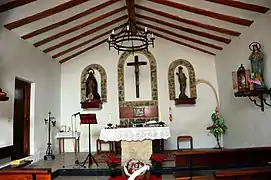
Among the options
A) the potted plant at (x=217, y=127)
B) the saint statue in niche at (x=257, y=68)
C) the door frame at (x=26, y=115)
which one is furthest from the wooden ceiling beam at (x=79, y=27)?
the potted plant at (x=217, y=127)

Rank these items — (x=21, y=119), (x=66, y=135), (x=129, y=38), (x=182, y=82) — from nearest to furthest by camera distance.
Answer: (x=21, y=119)
(x=129, y=38)
(x=66, y=135)
(x=182, y=82)

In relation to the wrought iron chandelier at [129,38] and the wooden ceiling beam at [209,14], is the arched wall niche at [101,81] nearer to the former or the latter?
the wrought iron chandelier at [129,38]

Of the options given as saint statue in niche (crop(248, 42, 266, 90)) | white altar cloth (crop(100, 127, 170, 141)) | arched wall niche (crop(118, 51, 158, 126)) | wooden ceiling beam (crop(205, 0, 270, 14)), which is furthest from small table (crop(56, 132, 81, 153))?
wooden ceiling beam (crop(205, 0, 270, 14))

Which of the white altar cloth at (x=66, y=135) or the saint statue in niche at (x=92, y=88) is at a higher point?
the saint statue in niche at (x=92, y=88)

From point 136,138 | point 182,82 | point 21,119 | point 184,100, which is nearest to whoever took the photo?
point 136,138

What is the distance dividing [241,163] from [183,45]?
4547mm

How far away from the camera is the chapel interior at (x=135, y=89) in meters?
→ 4.38

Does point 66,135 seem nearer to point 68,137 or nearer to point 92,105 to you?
point 68,137

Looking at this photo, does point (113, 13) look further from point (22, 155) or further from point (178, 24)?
point (22, 155)

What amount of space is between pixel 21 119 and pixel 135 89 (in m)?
3.20

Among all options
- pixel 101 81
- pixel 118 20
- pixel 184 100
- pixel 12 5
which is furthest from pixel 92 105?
pixel 12 5

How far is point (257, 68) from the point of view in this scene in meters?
4.64

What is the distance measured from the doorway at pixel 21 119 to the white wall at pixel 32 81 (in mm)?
105

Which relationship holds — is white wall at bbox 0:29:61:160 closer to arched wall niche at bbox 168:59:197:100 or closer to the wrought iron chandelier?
the wrought iron chandelier
